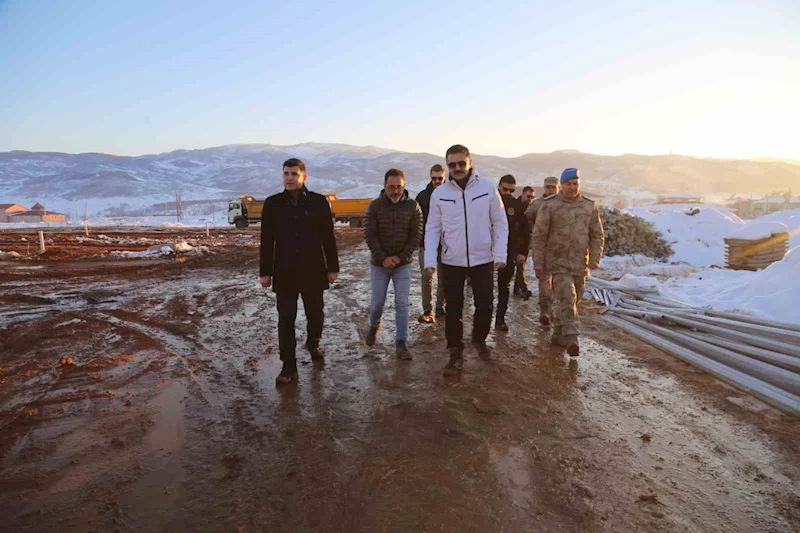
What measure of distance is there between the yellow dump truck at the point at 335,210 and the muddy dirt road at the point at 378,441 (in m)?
29.2

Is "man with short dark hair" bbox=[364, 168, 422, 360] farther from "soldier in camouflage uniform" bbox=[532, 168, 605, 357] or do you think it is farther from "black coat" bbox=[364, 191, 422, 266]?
"soldier in camouflage uniform" bbox=[532, 168, 605, 357]

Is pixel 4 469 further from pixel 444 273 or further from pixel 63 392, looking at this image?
pixel 444 273

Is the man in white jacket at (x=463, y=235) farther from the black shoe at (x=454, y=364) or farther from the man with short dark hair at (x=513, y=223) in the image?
the man with short dark hair at (x=513, y=223)

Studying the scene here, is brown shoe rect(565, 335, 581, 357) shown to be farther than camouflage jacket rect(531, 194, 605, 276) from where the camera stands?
No

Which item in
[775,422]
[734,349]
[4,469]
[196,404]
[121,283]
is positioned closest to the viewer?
[4,469]

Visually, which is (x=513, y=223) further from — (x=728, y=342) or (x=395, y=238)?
(x=728, y=342)

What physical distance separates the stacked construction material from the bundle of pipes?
276 inches

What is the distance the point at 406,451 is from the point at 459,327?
1749mm

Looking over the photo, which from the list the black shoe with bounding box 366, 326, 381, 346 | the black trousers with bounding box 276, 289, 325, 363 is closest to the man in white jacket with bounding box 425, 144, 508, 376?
the black shoe with bounding box 366, 326, 381, 346

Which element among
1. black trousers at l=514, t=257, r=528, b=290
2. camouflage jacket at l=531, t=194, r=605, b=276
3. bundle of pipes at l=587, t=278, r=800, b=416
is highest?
camouflage jacket at l=531, t=194, r=605, b=276

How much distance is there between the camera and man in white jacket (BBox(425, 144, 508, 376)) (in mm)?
4309

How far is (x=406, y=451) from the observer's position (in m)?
2.94

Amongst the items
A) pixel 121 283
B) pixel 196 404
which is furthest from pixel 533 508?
pixel 121 283

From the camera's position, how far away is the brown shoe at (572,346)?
4867 millimetres
